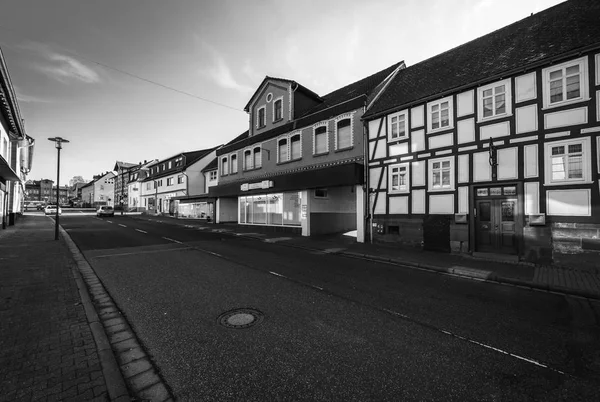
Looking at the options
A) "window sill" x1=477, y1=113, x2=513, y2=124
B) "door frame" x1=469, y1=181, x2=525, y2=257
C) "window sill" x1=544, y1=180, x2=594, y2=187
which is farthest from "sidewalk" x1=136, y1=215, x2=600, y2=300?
"window sill" x1=477, y1=113, x2=513, y2=124

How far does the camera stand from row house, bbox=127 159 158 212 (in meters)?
54.6

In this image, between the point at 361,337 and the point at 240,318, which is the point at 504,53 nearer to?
the point at 361,337

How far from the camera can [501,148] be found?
416 inches

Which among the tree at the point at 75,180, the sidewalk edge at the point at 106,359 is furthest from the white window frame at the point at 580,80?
the tree at the point at 75,180

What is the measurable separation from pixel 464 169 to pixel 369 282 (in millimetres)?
7557

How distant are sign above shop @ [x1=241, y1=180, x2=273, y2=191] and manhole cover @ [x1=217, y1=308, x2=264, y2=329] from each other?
15278 millimetres

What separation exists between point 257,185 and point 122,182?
62.3m

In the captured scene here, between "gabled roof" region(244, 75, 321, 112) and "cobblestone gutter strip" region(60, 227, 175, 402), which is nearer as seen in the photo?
"cobblestone gutter strip" region(60, 227, 175, 402)

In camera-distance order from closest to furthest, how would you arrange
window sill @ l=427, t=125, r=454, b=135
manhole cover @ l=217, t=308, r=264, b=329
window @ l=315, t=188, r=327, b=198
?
manhole cover @ l=217, t=308, r=264, b=329 < window sill @ l=427, t=125, r=454, b=135 < window @ l=315, t=188, r=327, b=198

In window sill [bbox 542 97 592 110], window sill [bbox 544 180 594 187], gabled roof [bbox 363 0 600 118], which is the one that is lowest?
window sill [bbox 544 180 594 187]

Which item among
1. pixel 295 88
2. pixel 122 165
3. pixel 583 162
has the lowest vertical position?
pixel 583 162

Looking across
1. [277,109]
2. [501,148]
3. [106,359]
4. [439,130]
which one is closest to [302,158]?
[277,109]

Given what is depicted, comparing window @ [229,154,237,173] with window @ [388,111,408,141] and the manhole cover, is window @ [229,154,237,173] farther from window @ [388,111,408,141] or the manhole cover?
the manhole cover

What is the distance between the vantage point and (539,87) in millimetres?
9844
